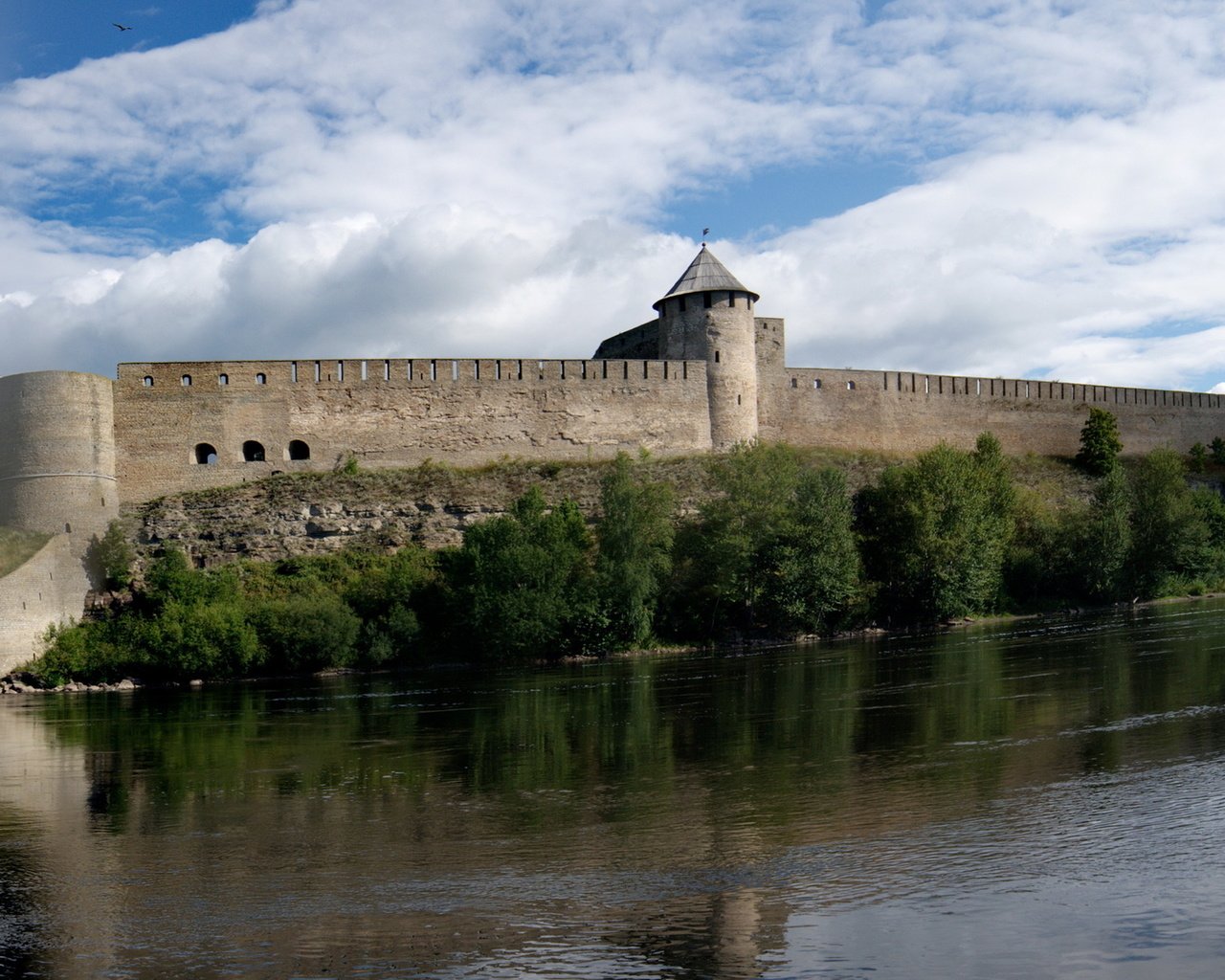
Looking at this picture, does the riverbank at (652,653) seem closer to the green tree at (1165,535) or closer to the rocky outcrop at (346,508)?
the green tree at (1165,535)

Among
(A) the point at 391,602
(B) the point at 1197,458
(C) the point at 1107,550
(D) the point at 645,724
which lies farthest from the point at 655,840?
(B) the point at 1197,458

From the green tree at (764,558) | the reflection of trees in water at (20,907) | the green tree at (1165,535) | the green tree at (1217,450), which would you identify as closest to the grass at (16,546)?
the green tree at (764,558)

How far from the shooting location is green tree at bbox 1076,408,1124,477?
41.0 m

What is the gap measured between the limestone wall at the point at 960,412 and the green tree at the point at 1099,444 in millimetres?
744

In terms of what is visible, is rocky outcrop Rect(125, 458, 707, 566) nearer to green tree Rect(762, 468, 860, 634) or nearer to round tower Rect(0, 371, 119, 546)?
round tower Rect(0, 371, 119, 546)

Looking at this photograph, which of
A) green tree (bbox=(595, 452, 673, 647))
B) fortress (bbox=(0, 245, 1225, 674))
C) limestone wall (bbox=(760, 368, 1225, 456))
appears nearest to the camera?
green tree (bbox=(595, 452, 673, 647))

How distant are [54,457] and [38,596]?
459cm

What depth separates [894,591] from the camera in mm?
31938

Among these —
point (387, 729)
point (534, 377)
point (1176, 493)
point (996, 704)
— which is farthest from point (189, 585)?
point (1176, 493)

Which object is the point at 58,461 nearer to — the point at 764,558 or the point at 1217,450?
the point at 764,558

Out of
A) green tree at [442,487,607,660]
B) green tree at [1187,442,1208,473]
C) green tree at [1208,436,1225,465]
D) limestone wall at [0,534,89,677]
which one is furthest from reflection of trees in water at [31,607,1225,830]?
green tree at [1208,436,1225,465]

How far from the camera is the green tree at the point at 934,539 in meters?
31.1

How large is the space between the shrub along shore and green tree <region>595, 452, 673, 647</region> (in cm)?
5

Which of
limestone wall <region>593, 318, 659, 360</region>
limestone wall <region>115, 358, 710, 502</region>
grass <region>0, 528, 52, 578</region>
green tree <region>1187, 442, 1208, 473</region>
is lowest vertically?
grass <region>0, 528, 52, 578</region>
